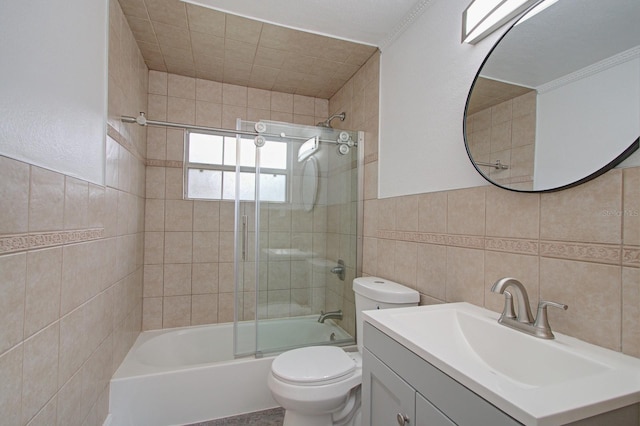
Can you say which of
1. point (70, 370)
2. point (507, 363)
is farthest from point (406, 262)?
point (70, 370)

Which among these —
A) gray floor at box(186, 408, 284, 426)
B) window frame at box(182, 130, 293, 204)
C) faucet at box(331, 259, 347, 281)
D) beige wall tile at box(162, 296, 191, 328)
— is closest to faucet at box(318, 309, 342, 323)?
faucet at box(331, 259, 347, 281)

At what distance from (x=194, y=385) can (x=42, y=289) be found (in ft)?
3.76

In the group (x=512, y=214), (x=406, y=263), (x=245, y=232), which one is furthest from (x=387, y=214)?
(x=245, y=232)

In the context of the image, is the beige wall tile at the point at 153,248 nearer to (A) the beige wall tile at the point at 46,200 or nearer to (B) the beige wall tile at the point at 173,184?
(B) the beige wall tile at the point at 173,184

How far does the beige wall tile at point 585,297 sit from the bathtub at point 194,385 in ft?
4.62

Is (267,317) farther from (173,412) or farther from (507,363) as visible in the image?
(507,363)

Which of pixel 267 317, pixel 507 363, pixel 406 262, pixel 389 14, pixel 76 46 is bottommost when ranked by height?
pixel 267 317

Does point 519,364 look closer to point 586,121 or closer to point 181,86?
point 586,121

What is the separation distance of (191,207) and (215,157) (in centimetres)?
49

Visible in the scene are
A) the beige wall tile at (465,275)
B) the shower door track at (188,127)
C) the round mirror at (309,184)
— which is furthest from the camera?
the round mirror at (309,184)

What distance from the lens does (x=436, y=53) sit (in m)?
1.48

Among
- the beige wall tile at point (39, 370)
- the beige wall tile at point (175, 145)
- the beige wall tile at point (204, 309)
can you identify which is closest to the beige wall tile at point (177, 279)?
the beige wall tile at point (204, 309)

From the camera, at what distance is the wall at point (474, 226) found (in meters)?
0.79

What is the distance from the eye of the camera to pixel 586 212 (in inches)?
33.6
